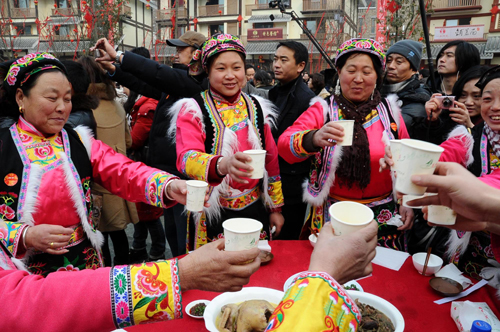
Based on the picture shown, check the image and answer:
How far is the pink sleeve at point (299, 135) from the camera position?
2469 mm

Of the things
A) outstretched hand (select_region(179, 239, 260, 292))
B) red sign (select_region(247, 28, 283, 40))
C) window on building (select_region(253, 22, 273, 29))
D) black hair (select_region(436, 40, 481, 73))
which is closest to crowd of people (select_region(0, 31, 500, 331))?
outstretched hand (select_region(179, 239, 260, 292))

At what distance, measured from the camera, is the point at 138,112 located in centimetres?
452

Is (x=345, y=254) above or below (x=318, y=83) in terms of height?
below

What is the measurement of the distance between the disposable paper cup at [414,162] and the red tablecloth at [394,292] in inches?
24.3

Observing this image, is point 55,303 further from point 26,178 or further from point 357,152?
point 357,152

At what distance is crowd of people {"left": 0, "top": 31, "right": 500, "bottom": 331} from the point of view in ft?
3.67

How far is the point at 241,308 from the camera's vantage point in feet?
4.68

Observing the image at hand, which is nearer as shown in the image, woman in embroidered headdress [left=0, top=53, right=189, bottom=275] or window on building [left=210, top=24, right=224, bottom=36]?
woman in embroidered headdress [left=0, top=53, right=189, bottom=275]

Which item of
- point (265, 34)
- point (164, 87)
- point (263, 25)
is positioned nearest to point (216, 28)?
point (263, 25)

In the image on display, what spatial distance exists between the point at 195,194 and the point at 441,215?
1.18 metres

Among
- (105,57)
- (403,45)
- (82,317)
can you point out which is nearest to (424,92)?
(403,45)

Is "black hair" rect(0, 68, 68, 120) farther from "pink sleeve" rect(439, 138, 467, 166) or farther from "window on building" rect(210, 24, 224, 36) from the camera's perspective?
"window on building" rect(210, 24, 224, 36)

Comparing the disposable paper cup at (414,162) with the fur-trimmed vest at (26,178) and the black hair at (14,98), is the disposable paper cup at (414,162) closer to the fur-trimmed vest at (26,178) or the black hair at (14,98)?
the fur-trimmed vest at (26,178)

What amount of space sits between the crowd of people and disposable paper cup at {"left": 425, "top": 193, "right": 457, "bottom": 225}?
60mm
